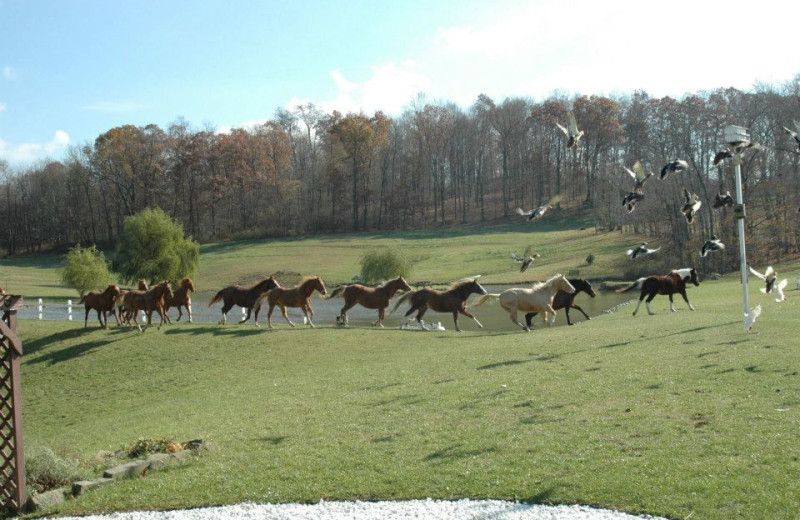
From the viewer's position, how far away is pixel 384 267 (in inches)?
2061

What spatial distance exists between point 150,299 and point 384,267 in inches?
1040

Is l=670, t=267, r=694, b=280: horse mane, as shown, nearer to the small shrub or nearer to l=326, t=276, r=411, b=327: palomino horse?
l=326, t=276, r=411, b=327: palomino horse

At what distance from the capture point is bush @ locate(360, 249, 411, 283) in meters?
52.3

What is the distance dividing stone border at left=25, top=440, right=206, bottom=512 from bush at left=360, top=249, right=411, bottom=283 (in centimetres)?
4177

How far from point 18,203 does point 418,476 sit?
106 m

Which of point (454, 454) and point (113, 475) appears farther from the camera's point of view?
point (113, 475)

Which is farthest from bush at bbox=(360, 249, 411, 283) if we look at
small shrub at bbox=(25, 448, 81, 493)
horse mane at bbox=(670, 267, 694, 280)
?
small shrub at bbox=(25, 448, 81, 493)

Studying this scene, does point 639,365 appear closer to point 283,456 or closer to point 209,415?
point 283,456

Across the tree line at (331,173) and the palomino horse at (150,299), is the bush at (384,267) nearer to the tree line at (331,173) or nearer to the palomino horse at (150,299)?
the palomino horse at (150,299)

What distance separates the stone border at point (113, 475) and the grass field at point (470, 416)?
11.3 inches

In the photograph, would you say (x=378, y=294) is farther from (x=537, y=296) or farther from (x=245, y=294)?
(x=537, y=296)

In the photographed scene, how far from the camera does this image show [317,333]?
963 inches

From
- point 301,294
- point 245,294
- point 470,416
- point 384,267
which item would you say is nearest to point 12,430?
point 470,416

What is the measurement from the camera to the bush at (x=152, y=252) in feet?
169
